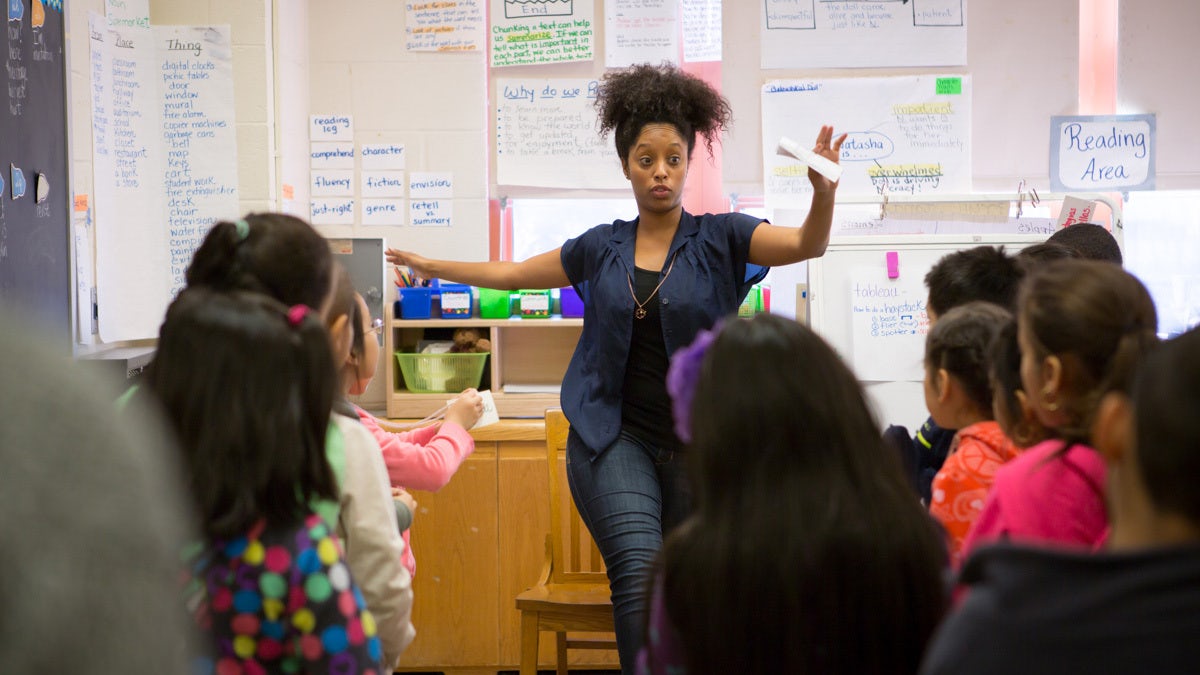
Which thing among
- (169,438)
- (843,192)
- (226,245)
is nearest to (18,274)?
(226,245)

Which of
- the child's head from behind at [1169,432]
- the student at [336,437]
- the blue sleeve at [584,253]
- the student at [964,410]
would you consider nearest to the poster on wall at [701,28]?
the blue sleeve at [584,253]

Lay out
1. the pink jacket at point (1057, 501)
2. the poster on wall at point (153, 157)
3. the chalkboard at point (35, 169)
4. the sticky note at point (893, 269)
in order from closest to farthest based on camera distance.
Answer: the pink jacket at point (1057, 501), the chalkboard at point (35, 169), the poster on wall at point (153, 157), the sticky note at point (893, 269)

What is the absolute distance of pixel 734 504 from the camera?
1.11 m

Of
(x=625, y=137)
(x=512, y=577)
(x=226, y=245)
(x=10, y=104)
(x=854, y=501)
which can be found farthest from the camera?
(x=512, y=577)

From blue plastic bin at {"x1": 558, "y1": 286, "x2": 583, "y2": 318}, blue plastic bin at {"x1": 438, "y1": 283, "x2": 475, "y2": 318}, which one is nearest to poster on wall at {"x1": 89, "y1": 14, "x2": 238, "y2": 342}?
blue plastic bin at {"x1": 438, "y1": 283, "x2": 475, "y2": 318}

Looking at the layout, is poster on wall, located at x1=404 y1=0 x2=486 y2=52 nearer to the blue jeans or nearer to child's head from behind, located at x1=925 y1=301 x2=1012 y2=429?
the blue jeans

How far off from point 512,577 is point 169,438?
2162 mm

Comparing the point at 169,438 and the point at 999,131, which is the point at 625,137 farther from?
the point at 999,131

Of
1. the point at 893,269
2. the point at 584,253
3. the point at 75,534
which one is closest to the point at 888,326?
the point at 893,269

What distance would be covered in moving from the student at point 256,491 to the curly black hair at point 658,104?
1274mm

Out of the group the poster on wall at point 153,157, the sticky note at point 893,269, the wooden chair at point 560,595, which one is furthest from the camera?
the sticky note at point 893,269

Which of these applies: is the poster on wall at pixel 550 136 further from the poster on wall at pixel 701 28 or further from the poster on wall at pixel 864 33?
the poster on wall at pixel 864 33

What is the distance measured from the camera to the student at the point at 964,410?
1567 mm

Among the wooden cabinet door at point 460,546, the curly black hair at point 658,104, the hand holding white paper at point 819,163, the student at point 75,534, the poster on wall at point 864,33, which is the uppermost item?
the poster on wall at point 864,33
